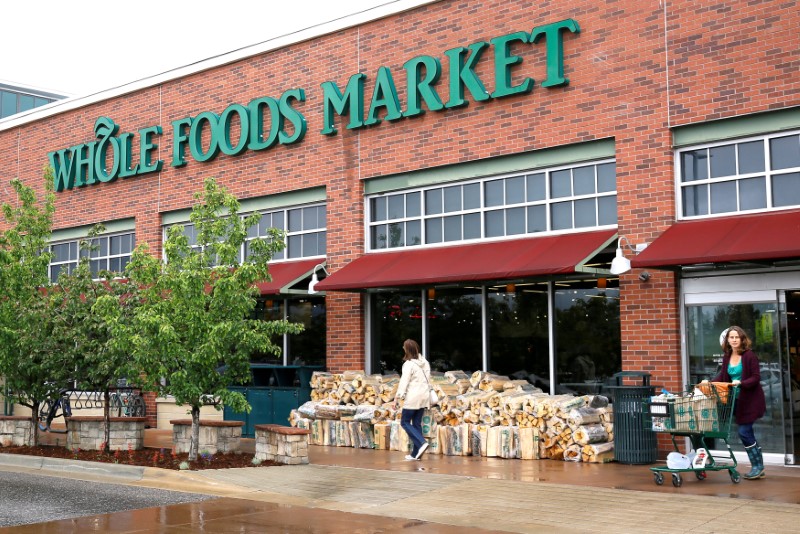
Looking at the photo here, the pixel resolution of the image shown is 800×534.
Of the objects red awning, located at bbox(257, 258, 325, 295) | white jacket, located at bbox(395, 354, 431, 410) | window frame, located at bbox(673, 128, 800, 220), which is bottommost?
white jacket, located at bbox(395, 354, 431, 410)

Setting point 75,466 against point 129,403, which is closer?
point 75,466

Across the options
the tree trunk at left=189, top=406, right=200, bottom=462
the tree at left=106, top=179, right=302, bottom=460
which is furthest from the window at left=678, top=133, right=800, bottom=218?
the tree trunk at left=189, top=406, right=200, bottom=462

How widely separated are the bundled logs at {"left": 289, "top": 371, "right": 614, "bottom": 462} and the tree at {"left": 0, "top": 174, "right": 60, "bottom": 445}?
443 cm

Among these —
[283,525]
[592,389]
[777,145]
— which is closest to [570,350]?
[592,389]

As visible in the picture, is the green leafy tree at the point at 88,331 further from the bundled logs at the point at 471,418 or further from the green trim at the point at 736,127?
the green trim at the point at 736,127

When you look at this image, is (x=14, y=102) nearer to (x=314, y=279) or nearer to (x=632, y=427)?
(x=314, y=279)

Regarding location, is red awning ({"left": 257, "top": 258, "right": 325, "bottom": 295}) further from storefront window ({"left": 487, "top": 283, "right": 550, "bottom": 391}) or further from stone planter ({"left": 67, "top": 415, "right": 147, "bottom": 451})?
storefront window ({"left": 487, "top": 283, "right": 550, "bottom": 391})

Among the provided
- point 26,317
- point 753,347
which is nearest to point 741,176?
point 753,347

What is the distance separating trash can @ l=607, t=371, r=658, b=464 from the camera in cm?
1334

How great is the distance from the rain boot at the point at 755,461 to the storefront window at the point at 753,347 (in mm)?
1580

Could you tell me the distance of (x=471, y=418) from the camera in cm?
1496

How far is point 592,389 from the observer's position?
1527 centimetres

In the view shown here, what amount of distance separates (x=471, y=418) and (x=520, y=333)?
1974 millimetres

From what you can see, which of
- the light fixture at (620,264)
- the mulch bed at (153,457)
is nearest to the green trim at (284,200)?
the mulch bed at (153,457)
